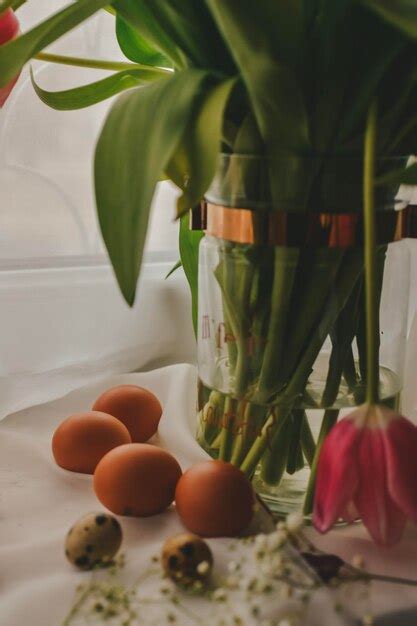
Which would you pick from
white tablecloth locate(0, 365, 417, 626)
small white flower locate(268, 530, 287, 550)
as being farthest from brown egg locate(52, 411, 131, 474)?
small white flower locate(268, 530, 287, 550)

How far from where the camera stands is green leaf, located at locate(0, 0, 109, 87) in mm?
524

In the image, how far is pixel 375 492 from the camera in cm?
47

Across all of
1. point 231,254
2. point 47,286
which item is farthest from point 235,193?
point 47,286

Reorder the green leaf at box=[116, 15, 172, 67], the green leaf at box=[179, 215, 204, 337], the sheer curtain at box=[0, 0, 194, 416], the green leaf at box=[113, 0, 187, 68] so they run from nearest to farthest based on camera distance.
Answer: the green leaf at box=[113, 0, 187, 68]
the green leaf at box=[116, 15, 172, 67]
the green leaf at box=[179, 215, 204, 337]
the sheer curtain at box=[0, 0, 194, 416]

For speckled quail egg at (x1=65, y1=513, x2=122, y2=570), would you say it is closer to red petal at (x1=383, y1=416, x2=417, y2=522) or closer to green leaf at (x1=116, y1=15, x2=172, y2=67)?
red petal at (x1=383, y1=416, x2=417, y2=522)

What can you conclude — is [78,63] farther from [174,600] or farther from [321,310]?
→ [174,600]

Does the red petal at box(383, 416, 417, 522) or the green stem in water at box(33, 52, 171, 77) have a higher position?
the green stem in water at box(33, 52, 171, 77)

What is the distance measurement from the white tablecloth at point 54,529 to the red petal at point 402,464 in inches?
3.5

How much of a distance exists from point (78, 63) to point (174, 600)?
371 millimetres

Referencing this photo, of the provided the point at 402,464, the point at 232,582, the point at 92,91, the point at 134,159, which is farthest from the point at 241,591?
the point at 92,91

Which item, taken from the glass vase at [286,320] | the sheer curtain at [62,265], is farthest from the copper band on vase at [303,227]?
the sheer curtain at [62,265]

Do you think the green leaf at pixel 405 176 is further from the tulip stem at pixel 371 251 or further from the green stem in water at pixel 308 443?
the green stem in water at pixel 308 443

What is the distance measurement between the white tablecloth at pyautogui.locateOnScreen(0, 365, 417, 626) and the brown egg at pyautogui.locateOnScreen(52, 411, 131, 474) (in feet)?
0.04

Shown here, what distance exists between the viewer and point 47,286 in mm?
934
